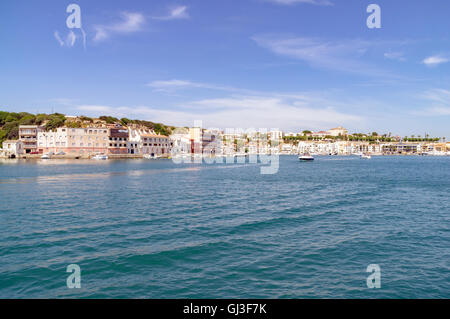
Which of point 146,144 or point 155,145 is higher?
point 146,144

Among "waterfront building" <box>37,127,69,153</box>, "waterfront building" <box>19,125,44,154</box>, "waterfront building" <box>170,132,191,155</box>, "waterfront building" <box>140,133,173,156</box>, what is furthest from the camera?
"waterfront building" <box>170,132,191,155</box>

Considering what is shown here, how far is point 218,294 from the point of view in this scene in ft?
34.5

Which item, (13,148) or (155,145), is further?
(155,145)

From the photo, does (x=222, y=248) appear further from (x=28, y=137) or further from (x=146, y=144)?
(x=28, y=137)

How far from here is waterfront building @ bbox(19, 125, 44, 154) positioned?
142 metres

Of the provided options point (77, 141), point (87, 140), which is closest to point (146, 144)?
point (87, 140)

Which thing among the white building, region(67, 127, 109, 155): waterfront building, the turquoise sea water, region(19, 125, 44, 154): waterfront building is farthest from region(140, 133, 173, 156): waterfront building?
the turquoise sea water

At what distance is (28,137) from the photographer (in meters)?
144

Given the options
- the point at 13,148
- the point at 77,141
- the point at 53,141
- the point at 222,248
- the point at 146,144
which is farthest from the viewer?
the point at 146,144

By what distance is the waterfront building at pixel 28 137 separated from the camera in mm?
142125

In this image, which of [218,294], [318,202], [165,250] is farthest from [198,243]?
[318,202]

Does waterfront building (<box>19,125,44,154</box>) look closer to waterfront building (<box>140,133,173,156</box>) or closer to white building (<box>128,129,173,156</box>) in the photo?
white building (<box>128,129,173,156</box>)

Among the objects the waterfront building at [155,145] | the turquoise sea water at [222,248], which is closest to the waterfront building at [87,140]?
the waterfront building at [155,145]
